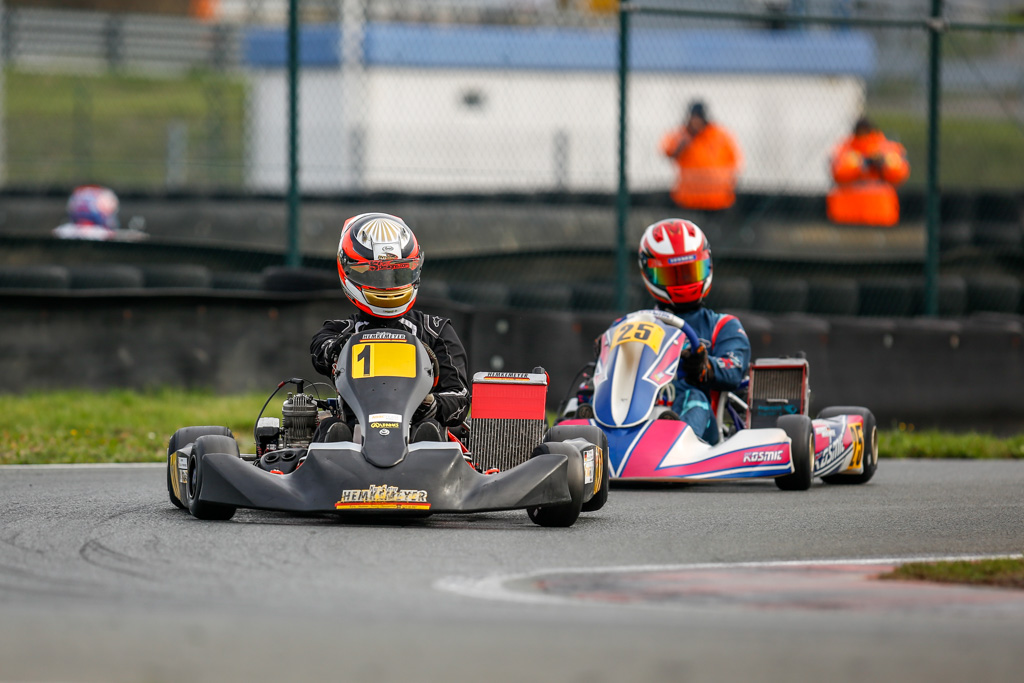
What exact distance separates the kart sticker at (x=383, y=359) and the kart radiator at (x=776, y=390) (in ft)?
8.98

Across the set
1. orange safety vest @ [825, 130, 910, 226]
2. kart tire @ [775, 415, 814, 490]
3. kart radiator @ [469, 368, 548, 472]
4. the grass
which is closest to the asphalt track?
kart radiator @ [469, 368, 548, 472]

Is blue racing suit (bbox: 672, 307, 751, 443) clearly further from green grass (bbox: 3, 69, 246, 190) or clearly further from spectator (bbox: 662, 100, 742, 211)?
green grass (bbox: 3, 69, 246, 190)

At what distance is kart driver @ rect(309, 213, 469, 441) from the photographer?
6.80 metres

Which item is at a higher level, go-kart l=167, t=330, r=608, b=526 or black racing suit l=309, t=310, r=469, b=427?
black racing suit l=309, t=310, r=469, b=427

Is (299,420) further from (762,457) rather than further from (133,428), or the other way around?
(133,428)

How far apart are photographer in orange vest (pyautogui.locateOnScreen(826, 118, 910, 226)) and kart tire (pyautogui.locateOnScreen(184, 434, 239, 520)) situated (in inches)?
398

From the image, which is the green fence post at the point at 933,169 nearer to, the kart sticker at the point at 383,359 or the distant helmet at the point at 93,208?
the kart sticker at the point at 383,359

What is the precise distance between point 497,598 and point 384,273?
2420 millimetres

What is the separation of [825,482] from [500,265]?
454cm

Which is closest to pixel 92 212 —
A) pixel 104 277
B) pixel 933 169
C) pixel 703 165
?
pixel 104 277

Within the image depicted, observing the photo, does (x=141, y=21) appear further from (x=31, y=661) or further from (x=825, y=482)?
(x=31, y=661)

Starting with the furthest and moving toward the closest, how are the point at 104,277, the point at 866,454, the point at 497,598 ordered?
the point at 104,277
the point at 866,454
the point at 497,598

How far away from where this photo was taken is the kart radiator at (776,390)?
8.64m

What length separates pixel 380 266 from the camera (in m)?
6.82
